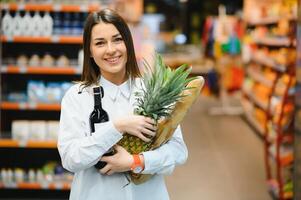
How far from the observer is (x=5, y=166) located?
573 cm

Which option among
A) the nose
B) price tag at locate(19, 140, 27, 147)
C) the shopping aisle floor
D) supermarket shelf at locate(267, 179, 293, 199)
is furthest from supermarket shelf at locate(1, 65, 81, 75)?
the nose

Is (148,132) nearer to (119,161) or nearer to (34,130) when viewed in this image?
(119,161)

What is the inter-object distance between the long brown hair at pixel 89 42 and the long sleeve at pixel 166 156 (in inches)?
12.4

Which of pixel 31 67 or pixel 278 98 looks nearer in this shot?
pixel 31 67

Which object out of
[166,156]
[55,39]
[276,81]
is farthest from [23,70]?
[166,156]

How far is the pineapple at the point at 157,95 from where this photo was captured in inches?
76.5

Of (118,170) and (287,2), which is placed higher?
(287,2)

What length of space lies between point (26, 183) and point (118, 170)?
148 inches

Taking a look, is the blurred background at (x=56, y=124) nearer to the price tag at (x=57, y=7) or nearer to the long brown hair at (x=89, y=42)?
the price tag at (x=57, y=7)

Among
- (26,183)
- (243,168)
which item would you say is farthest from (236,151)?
(26,183)

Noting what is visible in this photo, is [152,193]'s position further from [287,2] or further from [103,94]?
[287,2]

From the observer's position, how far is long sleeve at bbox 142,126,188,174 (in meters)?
1.97

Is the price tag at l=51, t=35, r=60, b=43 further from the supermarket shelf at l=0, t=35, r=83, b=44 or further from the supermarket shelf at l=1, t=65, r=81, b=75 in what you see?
the supermarket shelf at l=1, t=65, r=81, b=75

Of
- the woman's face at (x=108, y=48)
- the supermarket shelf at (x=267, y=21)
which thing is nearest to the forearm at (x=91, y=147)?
the woman's face at (x=108, y=48)
